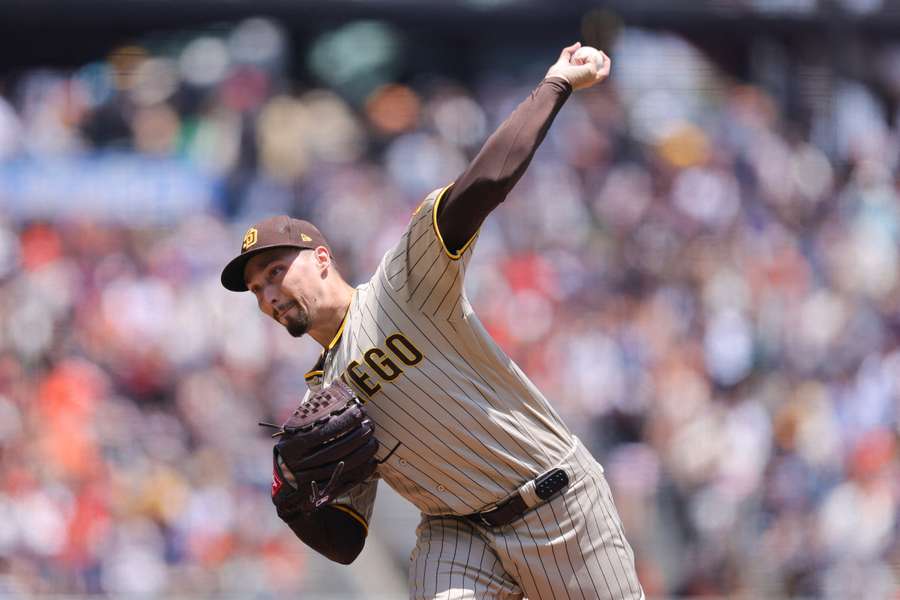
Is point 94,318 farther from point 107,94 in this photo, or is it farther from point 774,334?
point 774,334

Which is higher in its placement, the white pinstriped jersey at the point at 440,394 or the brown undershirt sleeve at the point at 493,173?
the brown undershirt sleeve at the point at 493,173

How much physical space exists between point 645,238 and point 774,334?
1.19 m

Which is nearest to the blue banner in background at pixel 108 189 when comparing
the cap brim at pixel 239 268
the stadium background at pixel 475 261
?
the stadium background at pixel 475 261

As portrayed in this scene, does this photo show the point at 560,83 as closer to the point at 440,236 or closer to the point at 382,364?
the point at 440,236

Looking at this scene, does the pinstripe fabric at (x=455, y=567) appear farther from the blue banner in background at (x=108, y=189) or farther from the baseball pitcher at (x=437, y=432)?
the blue banner in background at (x=108, y=189)

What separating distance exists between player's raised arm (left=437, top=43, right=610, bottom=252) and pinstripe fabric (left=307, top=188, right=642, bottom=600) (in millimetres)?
166

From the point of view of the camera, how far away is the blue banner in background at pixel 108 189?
940 centimetres

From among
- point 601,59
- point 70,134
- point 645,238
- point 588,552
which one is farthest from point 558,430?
point 70,134

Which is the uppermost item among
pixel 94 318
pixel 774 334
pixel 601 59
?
pixel 601 59

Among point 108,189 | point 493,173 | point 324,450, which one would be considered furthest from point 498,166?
point 108,189

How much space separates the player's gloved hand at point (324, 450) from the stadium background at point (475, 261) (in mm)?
3982

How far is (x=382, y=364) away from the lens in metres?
3.50

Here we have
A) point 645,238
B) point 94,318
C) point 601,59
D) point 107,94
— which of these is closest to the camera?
point 601,59

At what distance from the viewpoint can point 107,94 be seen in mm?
10117
